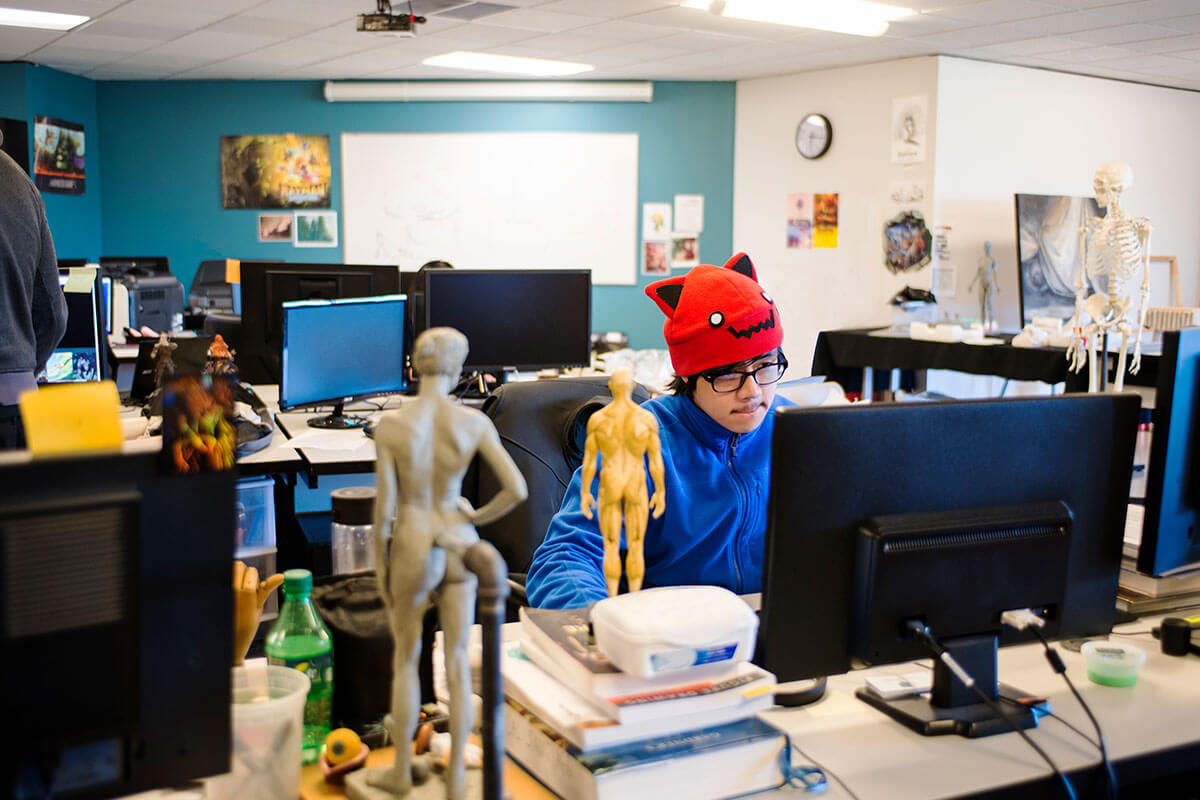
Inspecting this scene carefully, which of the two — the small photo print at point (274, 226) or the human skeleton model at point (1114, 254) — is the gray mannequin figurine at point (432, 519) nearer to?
the human skeleton model at point (1114, 254)

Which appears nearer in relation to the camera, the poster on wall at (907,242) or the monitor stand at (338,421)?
the monitor stand at (338,421)

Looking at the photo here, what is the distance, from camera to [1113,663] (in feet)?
4.92

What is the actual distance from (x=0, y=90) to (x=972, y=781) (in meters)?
7.77

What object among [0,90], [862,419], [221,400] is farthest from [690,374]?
[0,90]

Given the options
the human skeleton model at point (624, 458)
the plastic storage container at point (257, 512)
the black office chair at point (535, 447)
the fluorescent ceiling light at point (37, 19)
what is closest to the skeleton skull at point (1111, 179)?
the black office chair at point (535, 447)

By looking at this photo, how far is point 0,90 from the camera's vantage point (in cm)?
706

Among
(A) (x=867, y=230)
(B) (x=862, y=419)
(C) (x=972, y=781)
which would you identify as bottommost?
(C) (x=972, y=781)

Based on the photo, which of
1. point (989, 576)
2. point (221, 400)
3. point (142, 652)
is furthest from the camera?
point (989, 576)

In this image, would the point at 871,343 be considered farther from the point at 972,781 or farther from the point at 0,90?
the point at 0,90

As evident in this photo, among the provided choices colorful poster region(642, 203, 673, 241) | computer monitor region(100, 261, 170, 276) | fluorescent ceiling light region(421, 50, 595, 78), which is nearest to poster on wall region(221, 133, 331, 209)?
fluorescent ceiling light region(421, 50, 595, 78)

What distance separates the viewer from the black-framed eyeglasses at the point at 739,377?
163cm

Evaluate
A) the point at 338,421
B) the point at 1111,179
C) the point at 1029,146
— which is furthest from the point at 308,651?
the point at 1029,146

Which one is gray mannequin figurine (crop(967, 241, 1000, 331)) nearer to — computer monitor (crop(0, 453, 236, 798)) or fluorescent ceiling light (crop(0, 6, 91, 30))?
fluorescent ceiling light (crop(0, 6, 91, 30))

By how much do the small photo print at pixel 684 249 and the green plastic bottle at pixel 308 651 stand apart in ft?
22.9
